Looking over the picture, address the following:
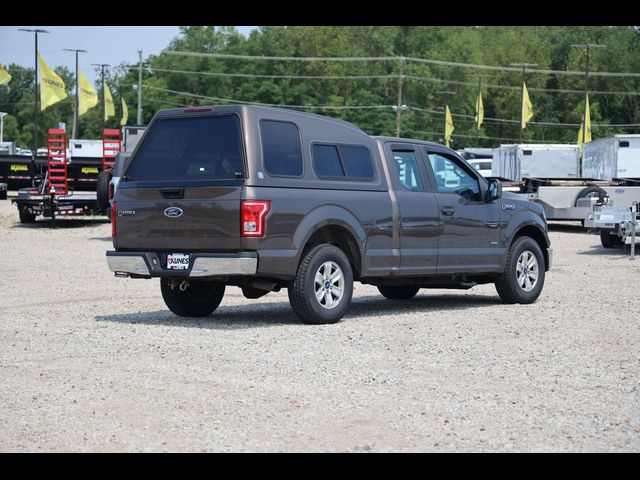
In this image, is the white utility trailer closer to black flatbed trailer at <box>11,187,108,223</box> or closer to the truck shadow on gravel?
the truck shadow on gravel

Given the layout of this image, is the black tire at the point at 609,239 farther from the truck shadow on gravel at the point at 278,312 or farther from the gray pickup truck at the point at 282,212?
the gray pickup truck at the point at 282,212

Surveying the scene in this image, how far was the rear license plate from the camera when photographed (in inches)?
471

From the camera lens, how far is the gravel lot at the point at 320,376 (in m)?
6.92

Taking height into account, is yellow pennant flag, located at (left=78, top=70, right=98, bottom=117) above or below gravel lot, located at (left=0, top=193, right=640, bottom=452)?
above

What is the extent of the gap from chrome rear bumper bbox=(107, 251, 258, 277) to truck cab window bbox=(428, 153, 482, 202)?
3339 mm

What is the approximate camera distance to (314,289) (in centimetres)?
1216

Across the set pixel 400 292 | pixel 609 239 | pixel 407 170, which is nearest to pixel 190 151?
pixel 407 170

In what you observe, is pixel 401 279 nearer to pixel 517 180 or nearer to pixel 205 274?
pixel 205 274

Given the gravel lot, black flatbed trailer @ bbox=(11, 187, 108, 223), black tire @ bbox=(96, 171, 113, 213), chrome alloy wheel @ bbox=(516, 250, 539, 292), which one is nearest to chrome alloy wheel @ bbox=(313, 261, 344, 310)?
the gravel lot

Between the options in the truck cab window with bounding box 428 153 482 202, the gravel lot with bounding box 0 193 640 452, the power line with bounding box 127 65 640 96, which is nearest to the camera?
the gravel lot with bounding box 0 193 640 452

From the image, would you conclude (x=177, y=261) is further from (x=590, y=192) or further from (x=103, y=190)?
(x=590, y=192)

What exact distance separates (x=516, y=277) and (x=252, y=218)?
4491mm

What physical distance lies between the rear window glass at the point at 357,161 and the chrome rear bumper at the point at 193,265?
1883 mm
